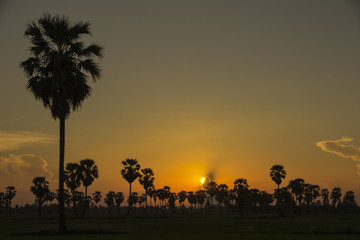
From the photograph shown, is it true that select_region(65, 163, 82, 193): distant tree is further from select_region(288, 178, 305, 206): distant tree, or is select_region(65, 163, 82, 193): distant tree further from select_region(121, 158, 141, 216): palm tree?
select_region(288, 178, 305, 206): distant tree

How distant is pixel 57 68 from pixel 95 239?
17.5 metres

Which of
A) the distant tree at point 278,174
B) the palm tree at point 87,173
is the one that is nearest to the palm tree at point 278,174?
the distant tree at point 278,174

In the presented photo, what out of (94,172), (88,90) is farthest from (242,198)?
(88,90)

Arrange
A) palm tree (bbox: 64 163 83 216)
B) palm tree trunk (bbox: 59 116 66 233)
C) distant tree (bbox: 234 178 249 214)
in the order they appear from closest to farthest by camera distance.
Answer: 1. palm tree trunk (bbox: 59 116 66 233)
2. palm tree (bbox: 64 163 83 216)
3. distant tree (bbox: 234 178 249 214)

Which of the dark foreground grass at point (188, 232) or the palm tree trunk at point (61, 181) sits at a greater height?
the palm tree trunk at point (61, 181)

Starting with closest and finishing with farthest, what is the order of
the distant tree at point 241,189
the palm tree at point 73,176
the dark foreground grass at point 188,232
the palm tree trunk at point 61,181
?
the dark foreground grass at point 188,232, the palm tree trunk at point 61,181, the palm tree at point 73,176, the distant tree at point 241,189

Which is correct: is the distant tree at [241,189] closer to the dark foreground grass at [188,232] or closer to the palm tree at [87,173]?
the palm tree at [87,173]

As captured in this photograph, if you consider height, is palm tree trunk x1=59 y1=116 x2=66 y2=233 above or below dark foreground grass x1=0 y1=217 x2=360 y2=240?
above

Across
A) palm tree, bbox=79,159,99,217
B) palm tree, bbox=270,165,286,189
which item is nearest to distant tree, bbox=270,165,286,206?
palm tree, bbox=270,165,286,189

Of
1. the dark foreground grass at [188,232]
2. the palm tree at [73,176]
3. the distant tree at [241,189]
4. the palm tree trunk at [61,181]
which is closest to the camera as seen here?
the dark foreground grass at [188,232]

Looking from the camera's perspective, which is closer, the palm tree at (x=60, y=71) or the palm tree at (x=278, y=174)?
the palm tree at (x=60, y=71)

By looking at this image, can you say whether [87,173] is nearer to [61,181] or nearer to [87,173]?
[87,173]

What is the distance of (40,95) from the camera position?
38.8 meters

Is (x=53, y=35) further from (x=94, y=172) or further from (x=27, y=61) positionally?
(x=94, y=172)
